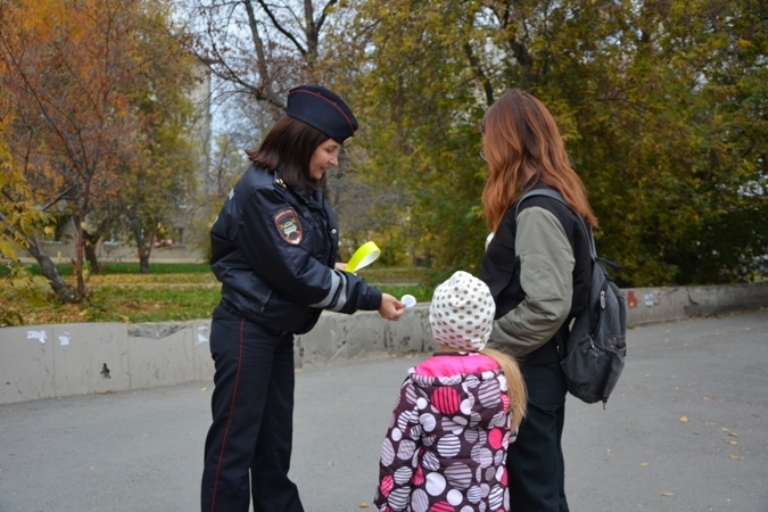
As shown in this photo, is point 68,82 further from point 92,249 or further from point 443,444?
point 92,249

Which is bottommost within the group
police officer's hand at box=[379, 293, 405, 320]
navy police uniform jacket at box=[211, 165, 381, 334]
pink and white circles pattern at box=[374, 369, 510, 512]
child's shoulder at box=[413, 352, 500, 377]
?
pink and white circles pattern at box=[374, 369, 510, 512]

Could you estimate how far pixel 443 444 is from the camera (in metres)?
2.64

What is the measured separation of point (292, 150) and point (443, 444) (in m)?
1.22

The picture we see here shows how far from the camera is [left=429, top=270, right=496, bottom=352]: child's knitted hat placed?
104 inches

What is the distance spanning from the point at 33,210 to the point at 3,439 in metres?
1.84

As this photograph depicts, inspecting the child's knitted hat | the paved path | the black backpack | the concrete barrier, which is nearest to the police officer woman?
the child's knitted hat

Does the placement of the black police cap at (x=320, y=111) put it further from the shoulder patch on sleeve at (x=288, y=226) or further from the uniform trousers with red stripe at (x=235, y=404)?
the uniform trousers with red stripe at (x=235, y=404)

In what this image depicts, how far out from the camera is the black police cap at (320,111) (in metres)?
3.05

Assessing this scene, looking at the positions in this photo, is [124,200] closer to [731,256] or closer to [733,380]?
[731,256]

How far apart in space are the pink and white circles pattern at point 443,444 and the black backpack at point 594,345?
0.34m

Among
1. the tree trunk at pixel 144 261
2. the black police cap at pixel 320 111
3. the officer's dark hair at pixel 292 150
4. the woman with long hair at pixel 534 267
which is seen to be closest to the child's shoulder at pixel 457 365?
the woman with long hair at pixel 534 267

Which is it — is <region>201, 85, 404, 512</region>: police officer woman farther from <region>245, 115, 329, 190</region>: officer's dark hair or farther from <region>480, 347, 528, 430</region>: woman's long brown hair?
<region>480, 347, 528, 430</region>: woman's long brown hair

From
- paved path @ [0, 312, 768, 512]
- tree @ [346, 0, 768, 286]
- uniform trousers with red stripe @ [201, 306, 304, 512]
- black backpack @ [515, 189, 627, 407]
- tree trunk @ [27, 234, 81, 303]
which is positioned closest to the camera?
black backpack @ [515, 189, 627, 407]

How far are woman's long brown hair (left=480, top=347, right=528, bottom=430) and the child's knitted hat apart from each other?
7 centimetres
